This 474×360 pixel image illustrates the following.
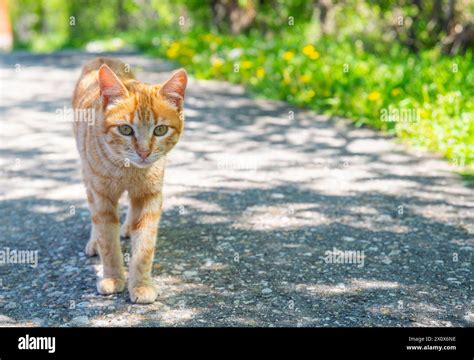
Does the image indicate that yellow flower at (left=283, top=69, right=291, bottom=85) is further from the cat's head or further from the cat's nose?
the cat's nose

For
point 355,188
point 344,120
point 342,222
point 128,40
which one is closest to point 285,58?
point 344,120

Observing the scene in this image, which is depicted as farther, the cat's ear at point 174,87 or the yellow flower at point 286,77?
the yellow flower at point 286,77

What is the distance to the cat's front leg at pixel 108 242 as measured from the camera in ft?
12.4

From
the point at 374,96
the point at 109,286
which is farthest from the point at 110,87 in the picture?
the point at 374,96

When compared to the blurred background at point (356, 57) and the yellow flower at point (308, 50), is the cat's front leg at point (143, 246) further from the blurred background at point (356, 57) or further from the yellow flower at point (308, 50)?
the yellow flower at point (308, 50)

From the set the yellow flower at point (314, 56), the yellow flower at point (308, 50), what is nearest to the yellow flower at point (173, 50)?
the yellow flower at point (308, 50)

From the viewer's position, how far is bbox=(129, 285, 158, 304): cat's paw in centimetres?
365

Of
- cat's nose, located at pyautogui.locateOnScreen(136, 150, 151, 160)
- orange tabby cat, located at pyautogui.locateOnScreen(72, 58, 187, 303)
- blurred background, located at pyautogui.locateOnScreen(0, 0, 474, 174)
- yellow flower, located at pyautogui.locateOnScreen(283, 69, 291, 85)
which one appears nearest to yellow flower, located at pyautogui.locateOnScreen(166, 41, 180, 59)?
blurred background, located at pyautogui.locateOnScreen(0, 0, 474, 174)

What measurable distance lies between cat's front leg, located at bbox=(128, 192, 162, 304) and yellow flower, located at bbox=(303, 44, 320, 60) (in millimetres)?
6733

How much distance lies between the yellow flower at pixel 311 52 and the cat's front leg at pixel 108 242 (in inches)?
269

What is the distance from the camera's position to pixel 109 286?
377 centimetres

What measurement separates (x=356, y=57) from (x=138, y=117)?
7235mm
